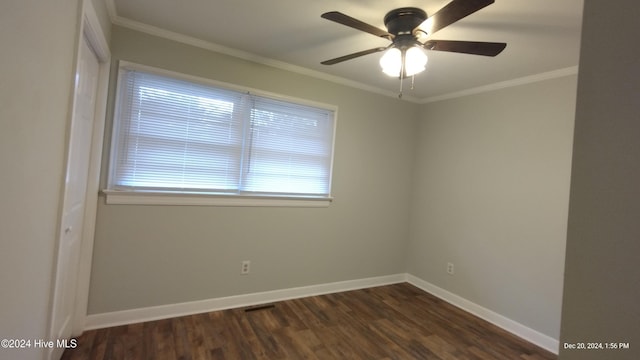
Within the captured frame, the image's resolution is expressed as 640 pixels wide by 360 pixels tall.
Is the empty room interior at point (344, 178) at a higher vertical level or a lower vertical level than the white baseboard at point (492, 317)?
higher

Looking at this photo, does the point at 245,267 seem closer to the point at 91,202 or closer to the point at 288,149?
the point at 288,149

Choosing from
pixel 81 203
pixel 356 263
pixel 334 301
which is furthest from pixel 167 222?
pixel 356 263

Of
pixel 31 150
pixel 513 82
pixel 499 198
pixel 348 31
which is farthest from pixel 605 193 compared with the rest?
pixel 513 82

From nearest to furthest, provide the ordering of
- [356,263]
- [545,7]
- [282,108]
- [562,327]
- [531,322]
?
[562,327] < [545,7] < [531,322] < [282,108] < [356,263]

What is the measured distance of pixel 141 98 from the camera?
236 centimetres

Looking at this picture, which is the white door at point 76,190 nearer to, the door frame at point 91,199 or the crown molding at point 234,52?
the door frame at point 91,199

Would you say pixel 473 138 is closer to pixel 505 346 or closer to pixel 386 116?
pixel 386 116

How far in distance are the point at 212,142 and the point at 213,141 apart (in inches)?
0.5

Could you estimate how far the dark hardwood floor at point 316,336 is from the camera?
6.95 feet

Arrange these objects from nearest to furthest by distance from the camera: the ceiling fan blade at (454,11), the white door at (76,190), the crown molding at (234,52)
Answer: the ceiling fan blade at (454,11), the white door at (76,190), the crown molding at (234,52)

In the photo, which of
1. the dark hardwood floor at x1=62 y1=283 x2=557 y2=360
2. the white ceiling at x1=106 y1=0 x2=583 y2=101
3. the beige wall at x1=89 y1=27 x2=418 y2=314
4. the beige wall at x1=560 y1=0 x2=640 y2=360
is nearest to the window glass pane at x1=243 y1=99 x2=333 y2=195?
the beige wall at x1=89 y1=27 x2=418 y2=314

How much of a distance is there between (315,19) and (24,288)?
206 centimetres

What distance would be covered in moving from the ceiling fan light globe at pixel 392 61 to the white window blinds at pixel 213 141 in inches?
52.0
